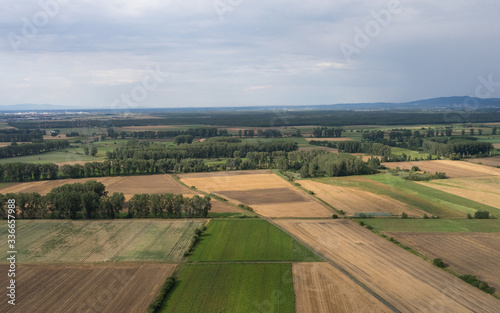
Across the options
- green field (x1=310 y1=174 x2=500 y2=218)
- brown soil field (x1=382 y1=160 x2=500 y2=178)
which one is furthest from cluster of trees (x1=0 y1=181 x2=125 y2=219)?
brown soil field (x1=382 y1=160 x2=500 y2=178)

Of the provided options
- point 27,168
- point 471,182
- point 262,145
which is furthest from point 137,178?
point 471,182

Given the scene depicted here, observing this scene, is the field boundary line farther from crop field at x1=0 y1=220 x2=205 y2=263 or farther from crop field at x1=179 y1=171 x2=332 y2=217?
crop field at x1=0 y1=220 x2=205 y2=263

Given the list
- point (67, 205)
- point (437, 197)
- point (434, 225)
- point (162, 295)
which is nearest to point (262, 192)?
point (434, 225)

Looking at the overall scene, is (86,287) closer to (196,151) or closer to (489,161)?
(196,151)

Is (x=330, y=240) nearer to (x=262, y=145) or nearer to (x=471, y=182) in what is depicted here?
(x=471, y=182)

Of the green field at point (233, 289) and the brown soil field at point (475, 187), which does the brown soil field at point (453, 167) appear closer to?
the brown soil field at point (475, 187)

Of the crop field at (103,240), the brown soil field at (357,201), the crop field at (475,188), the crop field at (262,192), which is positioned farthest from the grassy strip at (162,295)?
the crop field at (475,188)
